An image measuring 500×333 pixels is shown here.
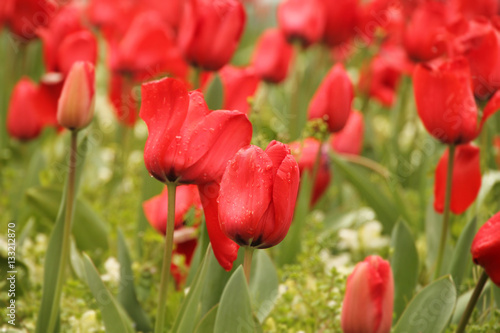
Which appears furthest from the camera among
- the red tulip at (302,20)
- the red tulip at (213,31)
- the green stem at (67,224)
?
the red tulip at (302,20)

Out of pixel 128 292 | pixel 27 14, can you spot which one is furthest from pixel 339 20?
pixel 128 292

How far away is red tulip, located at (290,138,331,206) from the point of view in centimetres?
117

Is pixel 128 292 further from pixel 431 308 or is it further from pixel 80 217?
pixel 431 308

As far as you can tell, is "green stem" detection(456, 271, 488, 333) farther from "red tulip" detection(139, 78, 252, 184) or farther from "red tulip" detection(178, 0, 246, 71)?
"red tulip" detection(178, 0, 246, 71)

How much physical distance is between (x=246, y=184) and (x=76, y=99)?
337 millimetres

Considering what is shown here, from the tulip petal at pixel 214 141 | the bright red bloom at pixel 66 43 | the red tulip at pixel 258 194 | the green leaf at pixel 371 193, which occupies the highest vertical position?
the bright red bloom at pixel 66 43

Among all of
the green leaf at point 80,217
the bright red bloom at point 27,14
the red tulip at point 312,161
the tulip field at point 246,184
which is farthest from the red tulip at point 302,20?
the green leaf at point 80,217

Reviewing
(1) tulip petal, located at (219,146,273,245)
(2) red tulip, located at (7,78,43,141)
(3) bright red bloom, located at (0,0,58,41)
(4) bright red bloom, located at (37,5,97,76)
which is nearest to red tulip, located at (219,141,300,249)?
(1) tulip petal, located at (219,146,273,245)

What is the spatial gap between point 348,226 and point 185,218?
0.66 meters

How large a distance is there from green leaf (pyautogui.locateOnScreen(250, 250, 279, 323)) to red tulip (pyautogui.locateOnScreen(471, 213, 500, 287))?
328 millimetres

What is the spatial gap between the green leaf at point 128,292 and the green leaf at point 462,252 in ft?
1.72

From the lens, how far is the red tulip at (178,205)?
1057 millimetres

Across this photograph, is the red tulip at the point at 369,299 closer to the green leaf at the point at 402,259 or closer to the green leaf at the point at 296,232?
the green leaf at the point at 402,259

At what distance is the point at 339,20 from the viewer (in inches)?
76.9
